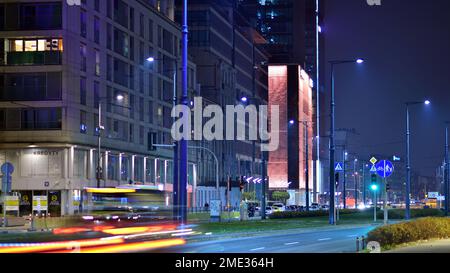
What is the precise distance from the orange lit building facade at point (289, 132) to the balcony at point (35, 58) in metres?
95.4

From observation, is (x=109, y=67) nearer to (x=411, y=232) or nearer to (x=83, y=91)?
(x=83, y=91)

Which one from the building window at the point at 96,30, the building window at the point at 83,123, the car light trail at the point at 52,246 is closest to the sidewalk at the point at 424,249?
the car light trail at the point at 52,246

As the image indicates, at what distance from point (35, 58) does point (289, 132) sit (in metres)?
100

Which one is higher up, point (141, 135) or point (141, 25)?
point (141, 25)

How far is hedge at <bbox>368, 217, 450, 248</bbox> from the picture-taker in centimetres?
2591

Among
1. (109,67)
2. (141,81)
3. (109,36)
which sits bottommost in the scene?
(141,81)

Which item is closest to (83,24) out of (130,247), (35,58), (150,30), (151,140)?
(35,58)

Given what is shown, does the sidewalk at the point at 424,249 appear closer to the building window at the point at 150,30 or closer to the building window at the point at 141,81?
the building window at the point at 141,81

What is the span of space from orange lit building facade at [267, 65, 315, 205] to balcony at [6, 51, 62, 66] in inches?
3756

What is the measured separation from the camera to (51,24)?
73.1 m

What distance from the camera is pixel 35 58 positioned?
243 ft

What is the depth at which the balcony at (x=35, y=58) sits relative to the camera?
241ft
